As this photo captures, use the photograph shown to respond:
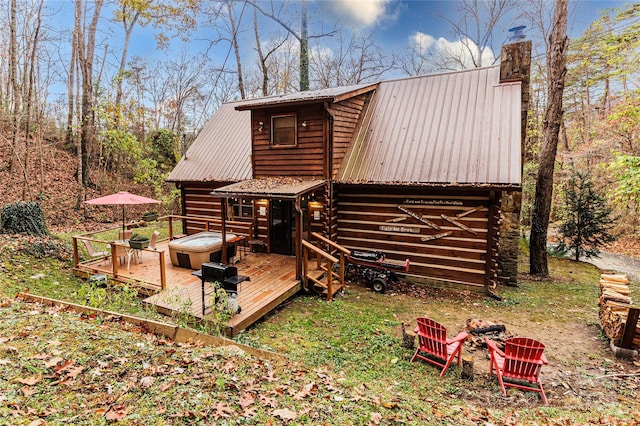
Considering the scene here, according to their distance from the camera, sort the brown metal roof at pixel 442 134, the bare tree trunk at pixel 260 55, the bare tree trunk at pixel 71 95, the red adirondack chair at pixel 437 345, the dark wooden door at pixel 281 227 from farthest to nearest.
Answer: the bare tree trunk at pixel 260 55 < the bare tree trunk at pixel 71 95 < the dark wooden door at pixel 281 227 < the brown metal roof at pixel 442 134 < the red adirondack chair at pixel 437 345

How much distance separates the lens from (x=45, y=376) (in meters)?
3.29

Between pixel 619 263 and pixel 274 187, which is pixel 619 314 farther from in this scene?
pixel 619 263

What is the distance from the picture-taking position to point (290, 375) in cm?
420

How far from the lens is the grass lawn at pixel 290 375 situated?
10.2ft

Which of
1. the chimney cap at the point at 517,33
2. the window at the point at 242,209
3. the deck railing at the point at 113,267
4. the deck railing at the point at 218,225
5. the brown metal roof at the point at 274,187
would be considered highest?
the chimney cap at the point at 517,33

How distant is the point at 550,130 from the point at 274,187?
945 cm

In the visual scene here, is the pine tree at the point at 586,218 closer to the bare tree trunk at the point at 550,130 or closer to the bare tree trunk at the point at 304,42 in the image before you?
the bare tree trunk at the point at 550,130

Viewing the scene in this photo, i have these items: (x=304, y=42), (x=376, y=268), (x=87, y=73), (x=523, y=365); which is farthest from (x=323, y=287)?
(x=87, y=73)

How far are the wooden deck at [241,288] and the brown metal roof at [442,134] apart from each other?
3.57 meters

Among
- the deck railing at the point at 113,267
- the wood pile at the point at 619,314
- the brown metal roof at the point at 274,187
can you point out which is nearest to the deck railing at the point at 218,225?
the brown metal roof at the point at 274,187

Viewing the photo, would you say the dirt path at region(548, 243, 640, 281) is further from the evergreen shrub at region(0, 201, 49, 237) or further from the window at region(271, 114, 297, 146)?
the evergreen shrub at region(0, 201, 49, 237)

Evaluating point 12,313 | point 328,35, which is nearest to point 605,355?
point 12,313

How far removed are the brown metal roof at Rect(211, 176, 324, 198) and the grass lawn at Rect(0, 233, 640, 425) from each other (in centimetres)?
301

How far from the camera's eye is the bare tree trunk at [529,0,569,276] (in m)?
10.4
